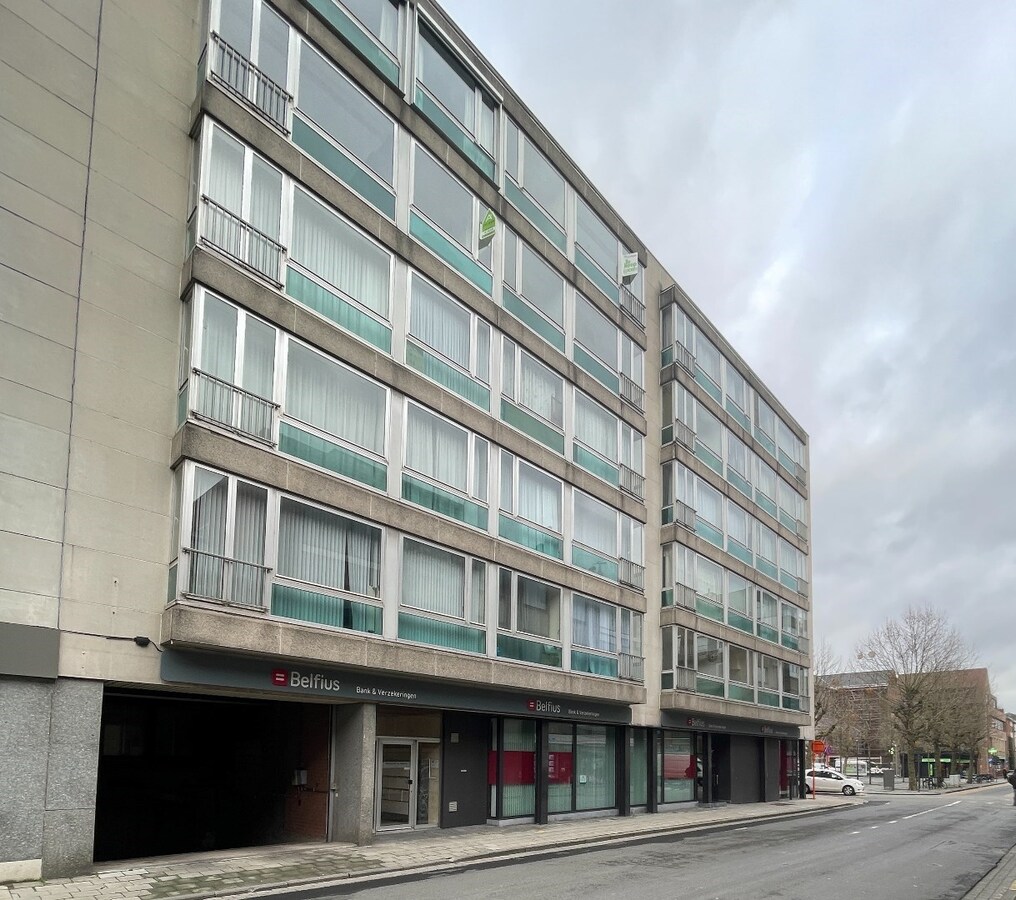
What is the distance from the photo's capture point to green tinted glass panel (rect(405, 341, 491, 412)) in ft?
69.1

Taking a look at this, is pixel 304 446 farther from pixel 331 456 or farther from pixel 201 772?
pixel 201 772

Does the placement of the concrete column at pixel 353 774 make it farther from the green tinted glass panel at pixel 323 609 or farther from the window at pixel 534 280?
the window at pixel 534 280

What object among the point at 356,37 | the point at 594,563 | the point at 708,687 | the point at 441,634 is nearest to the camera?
the point at 356,37

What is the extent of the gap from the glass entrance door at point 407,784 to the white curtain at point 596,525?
23.9 feet

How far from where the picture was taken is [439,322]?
22094 millimetres

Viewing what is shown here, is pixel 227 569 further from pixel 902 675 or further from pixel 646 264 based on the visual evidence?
pixel 902 675

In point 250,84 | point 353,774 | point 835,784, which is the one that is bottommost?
point 835,784

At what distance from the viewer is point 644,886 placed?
50.9 ft

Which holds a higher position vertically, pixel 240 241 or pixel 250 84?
pixel 250 84

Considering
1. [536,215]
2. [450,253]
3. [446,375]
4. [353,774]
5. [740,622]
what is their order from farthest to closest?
[740,622], [536,215], [450,253], [446,375], [353,774]

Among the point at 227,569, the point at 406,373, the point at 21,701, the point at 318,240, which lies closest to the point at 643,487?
the point at 406,373

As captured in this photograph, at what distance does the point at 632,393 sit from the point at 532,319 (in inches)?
254

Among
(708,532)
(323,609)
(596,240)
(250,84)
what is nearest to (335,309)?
(250,84)

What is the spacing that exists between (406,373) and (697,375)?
59.8 feet
